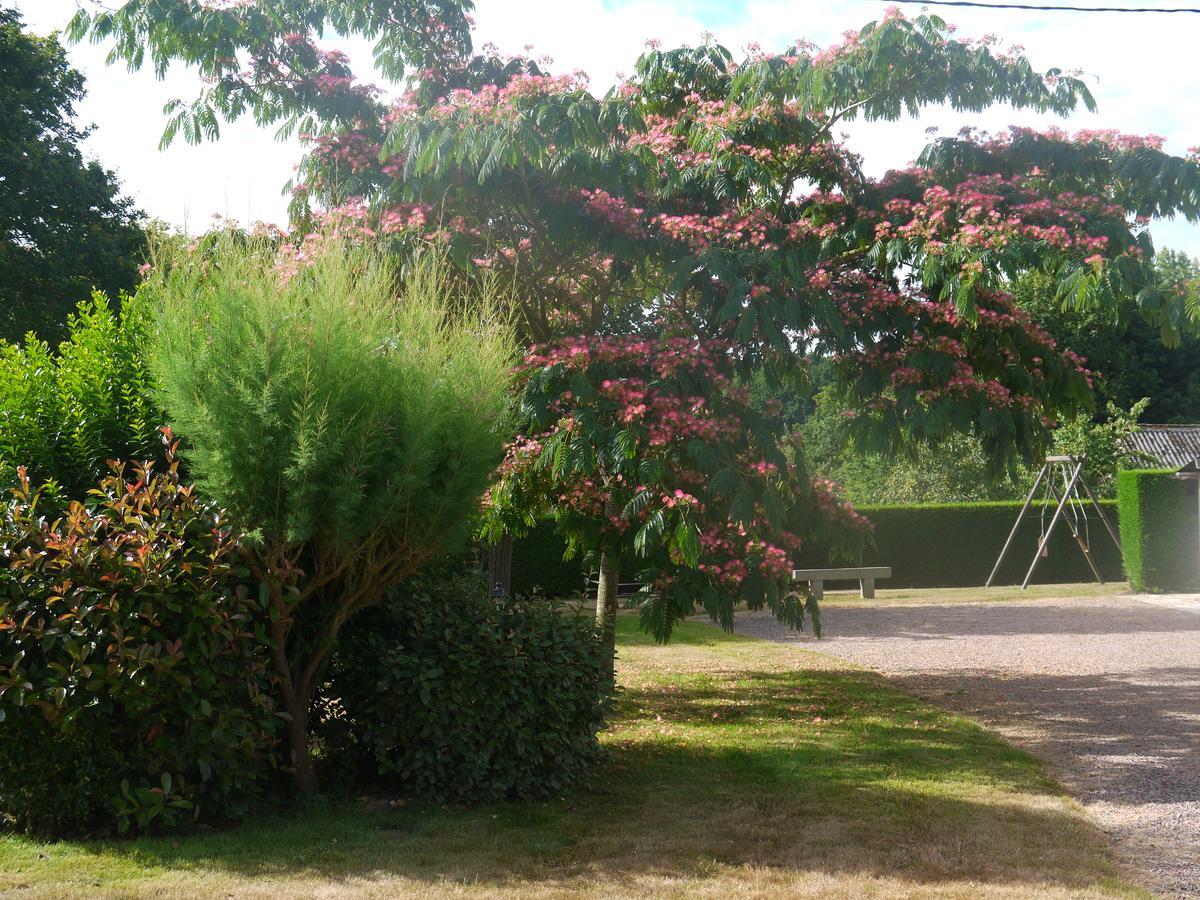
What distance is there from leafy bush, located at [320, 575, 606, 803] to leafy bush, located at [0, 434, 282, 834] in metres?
0.77

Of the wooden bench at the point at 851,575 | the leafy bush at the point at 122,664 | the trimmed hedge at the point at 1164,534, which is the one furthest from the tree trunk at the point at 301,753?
the trimmed hedge at the point at 1164,534

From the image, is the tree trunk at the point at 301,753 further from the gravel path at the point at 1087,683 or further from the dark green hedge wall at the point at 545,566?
the dark green hedge wall at the point at 545,566

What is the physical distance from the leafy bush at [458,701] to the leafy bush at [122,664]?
775 mm

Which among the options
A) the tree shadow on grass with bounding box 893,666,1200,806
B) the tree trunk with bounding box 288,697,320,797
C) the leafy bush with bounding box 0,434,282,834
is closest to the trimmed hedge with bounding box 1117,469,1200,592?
the tree shadow on grass with bounding box 893,666,1200,806

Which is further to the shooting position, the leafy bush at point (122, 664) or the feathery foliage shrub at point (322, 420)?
the feathery foliage shrub at point (322, 420)

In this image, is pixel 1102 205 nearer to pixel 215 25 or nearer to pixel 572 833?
pixel 572 833

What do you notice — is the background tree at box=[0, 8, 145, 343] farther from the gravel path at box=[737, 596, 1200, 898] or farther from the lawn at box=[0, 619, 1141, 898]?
the lawn at box=[0, 619, 1141, 898]

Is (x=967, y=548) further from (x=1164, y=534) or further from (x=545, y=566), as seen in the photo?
(x=545, y=566)

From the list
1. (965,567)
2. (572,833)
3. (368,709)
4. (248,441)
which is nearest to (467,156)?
(248,441)

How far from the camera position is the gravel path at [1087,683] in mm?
5711

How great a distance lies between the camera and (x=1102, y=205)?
7.40 m

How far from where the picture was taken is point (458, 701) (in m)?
5.60

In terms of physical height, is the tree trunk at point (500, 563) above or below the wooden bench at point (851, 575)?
above

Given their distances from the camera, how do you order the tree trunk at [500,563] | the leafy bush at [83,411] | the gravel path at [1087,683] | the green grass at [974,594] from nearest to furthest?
the leafy bush at [83,411] < the gravel path at [1087,683] < the tree trunk at [500,563] < the green grass at [974,594]
